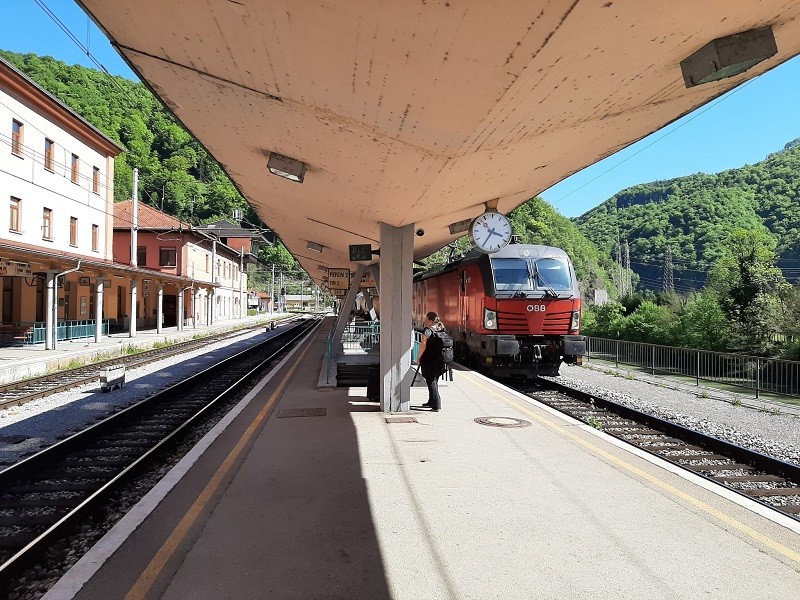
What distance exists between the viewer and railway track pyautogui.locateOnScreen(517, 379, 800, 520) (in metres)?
6.18

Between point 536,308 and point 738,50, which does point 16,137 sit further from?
point 738,50

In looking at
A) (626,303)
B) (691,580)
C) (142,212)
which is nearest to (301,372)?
(691,580)

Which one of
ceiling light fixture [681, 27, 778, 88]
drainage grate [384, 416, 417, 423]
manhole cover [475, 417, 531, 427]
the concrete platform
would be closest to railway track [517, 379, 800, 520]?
the concrete platform

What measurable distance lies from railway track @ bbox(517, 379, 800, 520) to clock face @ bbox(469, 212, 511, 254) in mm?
3327

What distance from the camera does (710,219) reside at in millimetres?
85438

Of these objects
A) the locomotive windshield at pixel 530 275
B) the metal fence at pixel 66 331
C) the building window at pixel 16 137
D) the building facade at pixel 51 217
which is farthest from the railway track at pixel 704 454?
the building window at pixel 16 137

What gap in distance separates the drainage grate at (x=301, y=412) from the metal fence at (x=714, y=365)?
9.24 m

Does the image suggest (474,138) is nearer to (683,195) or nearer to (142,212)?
(142,212)

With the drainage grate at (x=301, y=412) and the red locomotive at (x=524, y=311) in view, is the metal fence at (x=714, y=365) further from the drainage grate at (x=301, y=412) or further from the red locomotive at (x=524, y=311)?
the drainage grate at (x=301, y=412)

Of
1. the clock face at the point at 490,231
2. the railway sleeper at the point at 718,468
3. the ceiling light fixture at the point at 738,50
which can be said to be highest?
the ceiling light fixture at the point at 738,50

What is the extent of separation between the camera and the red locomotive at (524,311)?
13117 mm

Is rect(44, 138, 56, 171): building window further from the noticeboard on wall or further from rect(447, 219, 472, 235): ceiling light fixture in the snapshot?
rect(447, 219, 472, 235): ceiling light fixture

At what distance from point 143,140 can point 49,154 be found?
205 ft

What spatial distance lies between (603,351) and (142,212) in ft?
126
